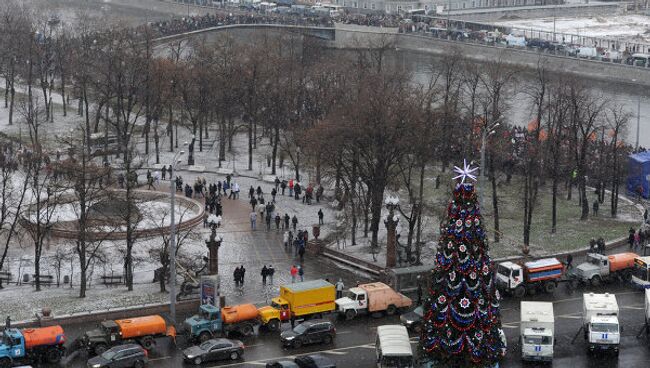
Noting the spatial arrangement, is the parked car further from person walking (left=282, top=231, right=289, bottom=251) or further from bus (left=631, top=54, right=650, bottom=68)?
person walking (left=282, top=231, right=289, bottom=251)

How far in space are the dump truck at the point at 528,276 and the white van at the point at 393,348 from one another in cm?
943

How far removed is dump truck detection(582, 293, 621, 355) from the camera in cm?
4941

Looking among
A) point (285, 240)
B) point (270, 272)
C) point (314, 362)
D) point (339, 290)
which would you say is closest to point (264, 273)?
point (270, 272)

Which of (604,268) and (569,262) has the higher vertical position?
(604,268)

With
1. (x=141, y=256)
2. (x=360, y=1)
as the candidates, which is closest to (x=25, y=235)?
(x=141, y=256)

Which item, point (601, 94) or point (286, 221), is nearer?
point (286, 221)

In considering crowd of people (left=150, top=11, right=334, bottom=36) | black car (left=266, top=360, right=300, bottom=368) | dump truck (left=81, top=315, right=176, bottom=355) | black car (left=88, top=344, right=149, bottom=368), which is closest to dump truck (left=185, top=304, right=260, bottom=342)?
dump truck (left=81, top=315, right=176, bottom=355)

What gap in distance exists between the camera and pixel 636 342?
51156 millimetres

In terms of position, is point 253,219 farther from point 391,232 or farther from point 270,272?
point 391,232

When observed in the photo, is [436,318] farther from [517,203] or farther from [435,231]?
[517,203]

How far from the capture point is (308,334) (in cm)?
5031

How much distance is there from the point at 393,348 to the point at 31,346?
12700 millimetres

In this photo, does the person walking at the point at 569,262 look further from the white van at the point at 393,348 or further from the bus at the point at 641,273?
the white van at the point at 393,348

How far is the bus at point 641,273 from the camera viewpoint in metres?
57.3
